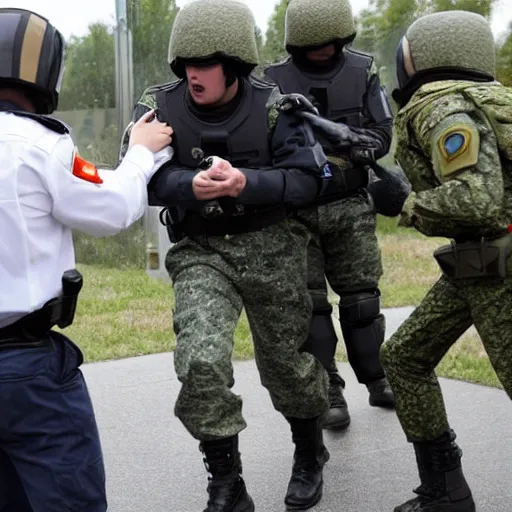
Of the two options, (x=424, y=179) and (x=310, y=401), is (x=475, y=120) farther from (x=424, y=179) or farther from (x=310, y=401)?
(x=310, y=401)

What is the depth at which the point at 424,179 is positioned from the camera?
10.6 feet

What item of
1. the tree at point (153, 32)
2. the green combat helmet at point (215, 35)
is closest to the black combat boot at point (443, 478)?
A: the green combat helmet at point (215, 35)

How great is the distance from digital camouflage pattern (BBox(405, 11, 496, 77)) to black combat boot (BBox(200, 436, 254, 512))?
1.37m

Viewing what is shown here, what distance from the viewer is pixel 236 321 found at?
3.43 metres

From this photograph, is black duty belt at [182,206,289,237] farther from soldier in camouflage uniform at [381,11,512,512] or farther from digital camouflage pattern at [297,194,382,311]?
digital camouflage pattern at [297,194,382,311]

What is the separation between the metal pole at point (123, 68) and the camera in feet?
34.4

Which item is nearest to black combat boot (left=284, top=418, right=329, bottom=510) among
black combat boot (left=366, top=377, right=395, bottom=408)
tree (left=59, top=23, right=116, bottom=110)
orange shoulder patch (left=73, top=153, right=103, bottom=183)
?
black combat boot (left=366, top=377, right=395, bottom=408)

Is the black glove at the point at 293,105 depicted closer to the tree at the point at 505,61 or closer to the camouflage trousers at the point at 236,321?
the camouflage trousers at the point at 236,321

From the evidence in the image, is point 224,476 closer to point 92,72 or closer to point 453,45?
point 453,45

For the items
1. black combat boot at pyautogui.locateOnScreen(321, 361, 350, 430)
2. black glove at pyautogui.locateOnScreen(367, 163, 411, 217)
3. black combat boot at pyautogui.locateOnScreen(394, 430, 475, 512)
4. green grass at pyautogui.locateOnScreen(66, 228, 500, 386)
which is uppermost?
black glove at pyautogui.locateOnScreen(367, 163, 411, 217)

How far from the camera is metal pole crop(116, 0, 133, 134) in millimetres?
10484

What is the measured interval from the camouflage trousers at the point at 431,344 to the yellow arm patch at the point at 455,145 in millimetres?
397

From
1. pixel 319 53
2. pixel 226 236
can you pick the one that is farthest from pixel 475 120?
pixel 319 53

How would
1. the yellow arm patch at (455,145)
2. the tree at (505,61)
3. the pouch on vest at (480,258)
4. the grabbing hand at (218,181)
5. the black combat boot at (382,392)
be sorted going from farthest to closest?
the tree at (505,61) → the black combat boot at (382,392) → the grabbing hand at (218,181) → the pouch on vest at (480,258) → the yellow arm patch at (455,145)
